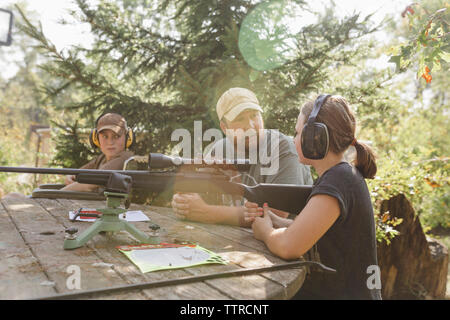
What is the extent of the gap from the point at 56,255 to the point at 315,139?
1.52 meters

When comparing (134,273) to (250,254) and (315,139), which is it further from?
(315,139)

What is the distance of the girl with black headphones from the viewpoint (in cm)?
174

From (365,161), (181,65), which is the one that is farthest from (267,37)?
(365,161)

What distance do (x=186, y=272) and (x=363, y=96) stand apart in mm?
4615

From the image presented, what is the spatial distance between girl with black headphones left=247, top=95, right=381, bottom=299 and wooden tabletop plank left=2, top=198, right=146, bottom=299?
922 millimetres

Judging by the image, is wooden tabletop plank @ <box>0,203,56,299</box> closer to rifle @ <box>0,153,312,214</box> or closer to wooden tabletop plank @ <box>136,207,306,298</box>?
rifle @ <box>0,153,312,214</box>

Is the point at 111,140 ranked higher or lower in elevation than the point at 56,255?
higher

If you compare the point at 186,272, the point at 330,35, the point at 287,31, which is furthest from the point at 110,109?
the point at 186,272

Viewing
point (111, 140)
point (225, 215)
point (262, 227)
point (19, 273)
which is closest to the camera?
point (19, 273)

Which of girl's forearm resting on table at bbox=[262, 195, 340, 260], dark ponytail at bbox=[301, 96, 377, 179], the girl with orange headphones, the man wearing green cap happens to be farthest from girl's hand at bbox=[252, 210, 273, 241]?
the girl with orange headphones

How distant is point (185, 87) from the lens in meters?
5.29

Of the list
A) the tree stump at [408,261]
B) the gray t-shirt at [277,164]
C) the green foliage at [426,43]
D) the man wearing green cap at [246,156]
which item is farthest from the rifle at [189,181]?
the tree stump at [408,261]

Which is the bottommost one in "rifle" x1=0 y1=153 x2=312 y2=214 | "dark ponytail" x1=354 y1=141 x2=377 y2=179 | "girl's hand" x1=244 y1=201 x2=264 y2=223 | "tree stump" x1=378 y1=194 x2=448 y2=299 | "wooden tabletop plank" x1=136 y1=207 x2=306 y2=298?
"tree stump" x1=378 y1=194 x2=448 y2=299

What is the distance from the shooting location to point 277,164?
2.88 m
